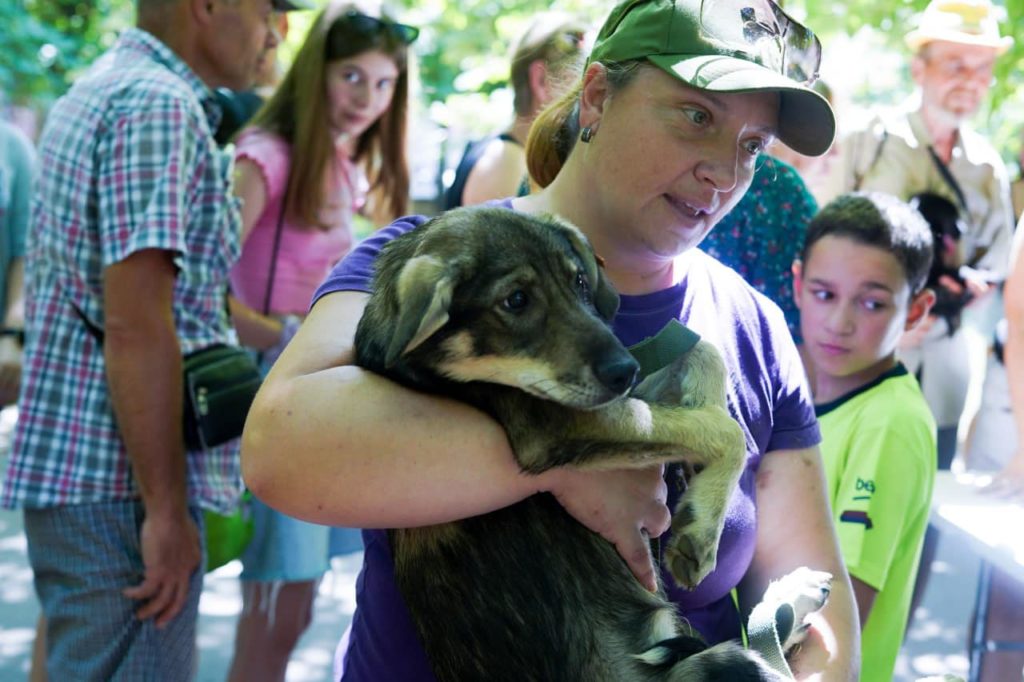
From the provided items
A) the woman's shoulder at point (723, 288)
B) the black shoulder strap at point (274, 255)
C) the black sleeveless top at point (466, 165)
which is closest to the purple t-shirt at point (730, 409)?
the woman's shoulder at point (723, 288)

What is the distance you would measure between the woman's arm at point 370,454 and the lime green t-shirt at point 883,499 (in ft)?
5.09

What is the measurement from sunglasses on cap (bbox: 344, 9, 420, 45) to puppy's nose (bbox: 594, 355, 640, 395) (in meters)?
3.64

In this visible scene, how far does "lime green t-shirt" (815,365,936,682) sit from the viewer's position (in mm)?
3236

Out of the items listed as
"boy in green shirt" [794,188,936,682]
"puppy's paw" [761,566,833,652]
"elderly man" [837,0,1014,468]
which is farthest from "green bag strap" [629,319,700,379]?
"elderly man" [837,0,1014,468]

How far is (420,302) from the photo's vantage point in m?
1.90

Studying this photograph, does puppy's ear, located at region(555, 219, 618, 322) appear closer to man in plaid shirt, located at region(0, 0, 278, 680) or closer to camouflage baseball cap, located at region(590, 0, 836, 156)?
camouflage baseball cap, located at region(590, 0, 836, 156)

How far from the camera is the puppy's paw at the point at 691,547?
80.3 inches

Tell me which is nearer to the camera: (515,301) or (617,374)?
(617,374)

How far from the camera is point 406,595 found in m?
2.06

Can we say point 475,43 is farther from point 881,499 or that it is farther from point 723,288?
point 723,288

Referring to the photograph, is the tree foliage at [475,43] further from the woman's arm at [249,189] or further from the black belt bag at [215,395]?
the black belt bag at [215,395]

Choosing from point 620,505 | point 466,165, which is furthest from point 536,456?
point 466,165

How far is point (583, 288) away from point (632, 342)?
21 centimetres

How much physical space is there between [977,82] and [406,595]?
554 centimetres
